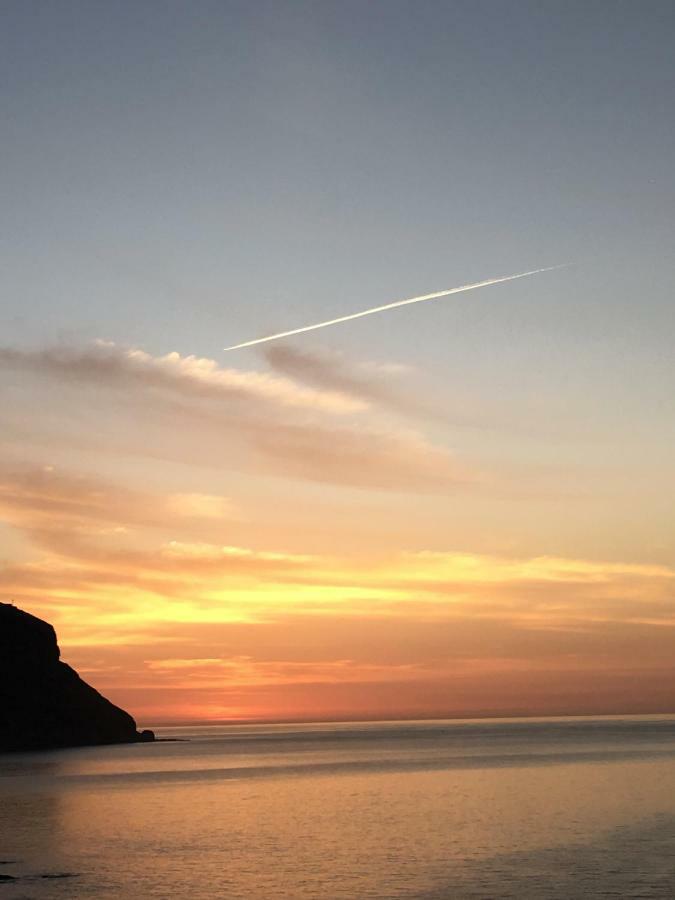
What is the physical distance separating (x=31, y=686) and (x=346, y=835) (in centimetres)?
12679

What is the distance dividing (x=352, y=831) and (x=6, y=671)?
121419 millimetres

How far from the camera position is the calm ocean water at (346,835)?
4128cm

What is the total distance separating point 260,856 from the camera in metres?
51.6

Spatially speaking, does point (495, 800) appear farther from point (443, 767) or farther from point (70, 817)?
point (443, 767)

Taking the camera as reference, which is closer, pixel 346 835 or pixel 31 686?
pixel 346 835

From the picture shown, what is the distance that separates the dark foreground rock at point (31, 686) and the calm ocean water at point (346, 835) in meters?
54.6

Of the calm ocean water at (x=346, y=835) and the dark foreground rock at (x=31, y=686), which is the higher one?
the dark foreground rock at (x=31, y=686)

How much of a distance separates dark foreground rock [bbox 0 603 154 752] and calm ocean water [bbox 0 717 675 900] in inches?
2151

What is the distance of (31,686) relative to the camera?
568 feet

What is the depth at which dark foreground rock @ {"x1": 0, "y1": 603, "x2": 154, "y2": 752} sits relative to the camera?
560 feet

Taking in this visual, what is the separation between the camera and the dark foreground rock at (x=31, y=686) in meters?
171

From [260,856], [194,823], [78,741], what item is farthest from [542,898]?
[78,741]

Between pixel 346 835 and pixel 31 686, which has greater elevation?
pixel 31 686

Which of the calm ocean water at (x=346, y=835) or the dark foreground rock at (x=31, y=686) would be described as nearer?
the calm ocean water at (x=346, y=835)
